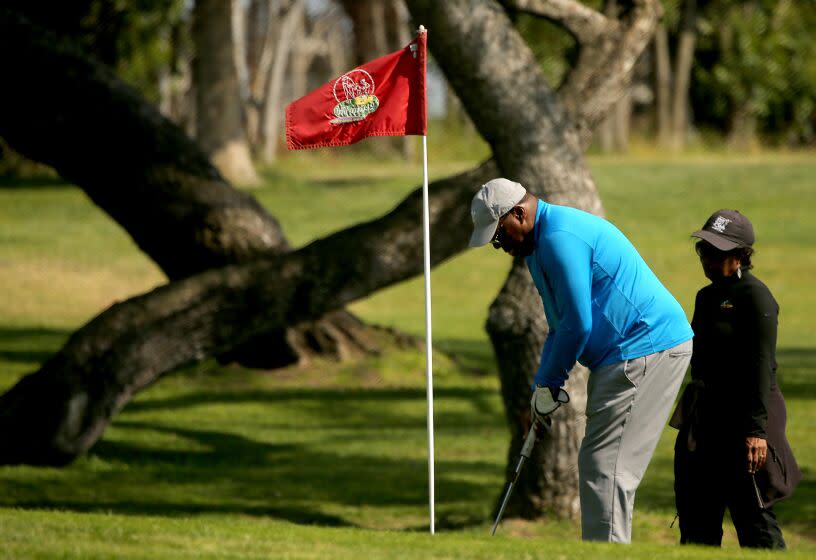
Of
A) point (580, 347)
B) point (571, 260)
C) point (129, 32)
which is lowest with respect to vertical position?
point (580, 347)

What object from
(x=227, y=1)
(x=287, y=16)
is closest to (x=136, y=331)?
(x=227, y=1)

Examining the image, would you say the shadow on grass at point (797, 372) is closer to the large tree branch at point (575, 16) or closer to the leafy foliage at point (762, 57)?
the large tree branch at point (575, 16)

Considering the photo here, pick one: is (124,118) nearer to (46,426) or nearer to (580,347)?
(46,426)

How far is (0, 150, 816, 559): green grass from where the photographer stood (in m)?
6.49

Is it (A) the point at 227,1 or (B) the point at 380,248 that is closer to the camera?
(B) the point at 380,248

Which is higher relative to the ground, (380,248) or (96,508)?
(380,248)

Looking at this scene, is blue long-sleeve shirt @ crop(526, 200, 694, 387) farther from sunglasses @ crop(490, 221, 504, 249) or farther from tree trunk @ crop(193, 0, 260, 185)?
tree trunk @ crop(193, 0, 260, 185)

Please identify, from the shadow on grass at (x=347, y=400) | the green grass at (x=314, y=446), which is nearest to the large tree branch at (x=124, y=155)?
the shadow on grass at (x=347, y=400)

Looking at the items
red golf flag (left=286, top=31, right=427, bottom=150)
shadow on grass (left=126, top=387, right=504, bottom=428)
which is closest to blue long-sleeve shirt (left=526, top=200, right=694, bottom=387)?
red golf flag (left=286, top=31, right=427, bottom=150)

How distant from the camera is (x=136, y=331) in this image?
11.2m

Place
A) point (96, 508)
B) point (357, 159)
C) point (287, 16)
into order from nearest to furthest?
point (96, 508)
point (287, 16)
point (357, 159)

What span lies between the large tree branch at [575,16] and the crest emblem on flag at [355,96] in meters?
2.62

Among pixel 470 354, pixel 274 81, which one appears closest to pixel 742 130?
pixel 274 81

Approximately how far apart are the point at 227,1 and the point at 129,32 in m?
2.14
